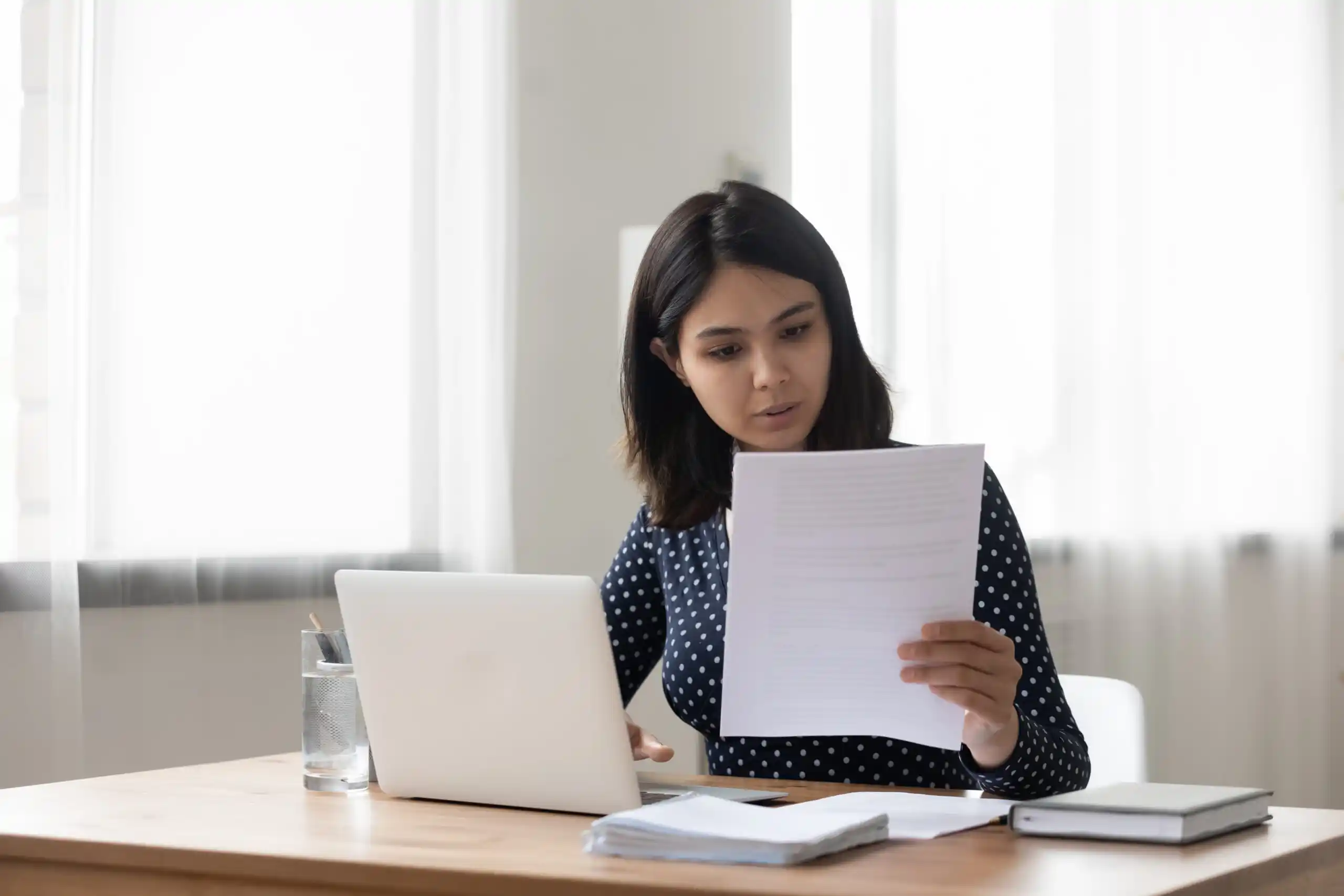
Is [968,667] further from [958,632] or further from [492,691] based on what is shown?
[492,691]

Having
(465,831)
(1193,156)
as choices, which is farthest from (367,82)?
(1193,156)

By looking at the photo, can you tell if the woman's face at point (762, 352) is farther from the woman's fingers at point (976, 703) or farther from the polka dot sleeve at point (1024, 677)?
the woman's fingers at point (976, 703)

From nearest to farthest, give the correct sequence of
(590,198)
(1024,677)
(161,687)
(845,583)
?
(845,583) → (1024,677) → (161,687) → (590,198)

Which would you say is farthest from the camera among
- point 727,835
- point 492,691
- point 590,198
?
point 590,198

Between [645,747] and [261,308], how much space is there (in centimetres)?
123

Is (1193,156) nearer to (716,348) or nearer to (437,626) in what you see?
(716,348)

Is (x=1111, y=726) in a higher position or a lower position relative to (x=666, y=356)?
lower

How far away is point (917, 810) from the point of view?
1311 millimetres

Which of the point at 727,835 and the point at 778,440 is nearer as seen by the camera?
the point at 727,835

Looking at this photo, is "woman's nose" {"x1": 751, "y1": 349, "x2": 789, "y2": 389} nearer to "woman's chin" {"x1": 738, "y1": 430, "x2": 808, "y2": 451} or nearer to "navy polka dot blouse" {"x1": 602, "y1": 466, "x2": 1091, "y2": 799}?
"woman's chin" {"x1": 738, "y1": 430, "x2": 808, "y2": 451}

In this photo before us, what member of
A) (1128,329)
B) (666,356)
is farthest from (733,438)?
(1128,329)

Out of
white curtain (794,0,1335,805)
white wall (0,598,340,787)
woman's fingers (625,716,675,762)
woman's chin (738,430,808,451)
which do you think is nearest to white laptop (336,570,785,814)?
woman's fingers (625,716,675,762)

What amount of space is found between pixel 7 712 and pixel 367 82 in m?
1.19

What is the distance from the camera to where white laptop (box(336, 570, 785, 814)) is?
1279 millimetres
